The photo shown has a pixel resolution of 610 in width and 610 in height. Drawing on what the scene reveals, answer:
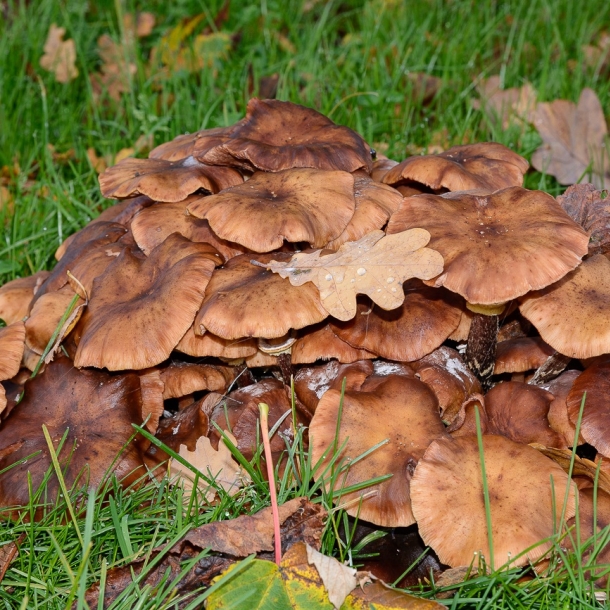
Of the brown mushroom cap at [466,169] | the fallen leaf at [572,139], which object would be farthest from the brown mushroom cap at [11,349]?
the fallen leaf at [572,139]

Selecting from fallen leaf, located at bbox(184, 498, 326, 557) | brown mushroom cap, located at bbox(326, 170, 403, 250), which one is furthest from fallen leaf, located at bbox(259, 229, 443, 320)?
fallen leaf, located at bbox(184, 498, 326, 557)

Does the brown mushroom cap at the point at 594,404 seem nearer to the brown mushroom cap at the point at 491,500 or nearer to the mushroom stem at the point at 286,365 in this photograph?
the brown mushroom cap at the point at 491,500

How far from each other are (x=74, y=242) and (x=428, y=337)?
2.13m

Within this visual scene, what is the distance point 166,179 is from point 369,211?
3.34 feet

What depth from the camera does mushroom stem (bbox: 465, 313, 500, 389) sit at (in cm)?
325

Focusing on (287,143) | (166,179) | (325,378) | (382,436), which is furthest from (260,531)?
(287,143)

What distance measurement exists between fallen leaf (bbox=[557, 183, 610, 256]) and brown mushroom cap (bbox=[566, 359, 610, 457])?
0.58m

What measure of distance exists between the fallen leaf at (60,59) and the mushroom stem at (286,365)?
3.99 meters

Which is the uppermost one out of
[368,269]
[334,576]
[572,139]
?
[368,269]

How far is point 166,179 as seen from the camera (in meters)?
3.54

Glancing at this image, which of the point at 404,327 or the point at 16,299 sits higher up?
the point at 404,327

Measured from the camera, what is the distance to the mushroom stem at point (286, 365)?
11.2 feet

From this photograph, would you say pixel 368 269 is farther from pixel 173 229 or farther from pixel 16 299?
pixel 16 299

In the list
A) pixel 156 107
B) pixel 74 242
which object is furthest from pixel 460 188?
pixel 156 107
